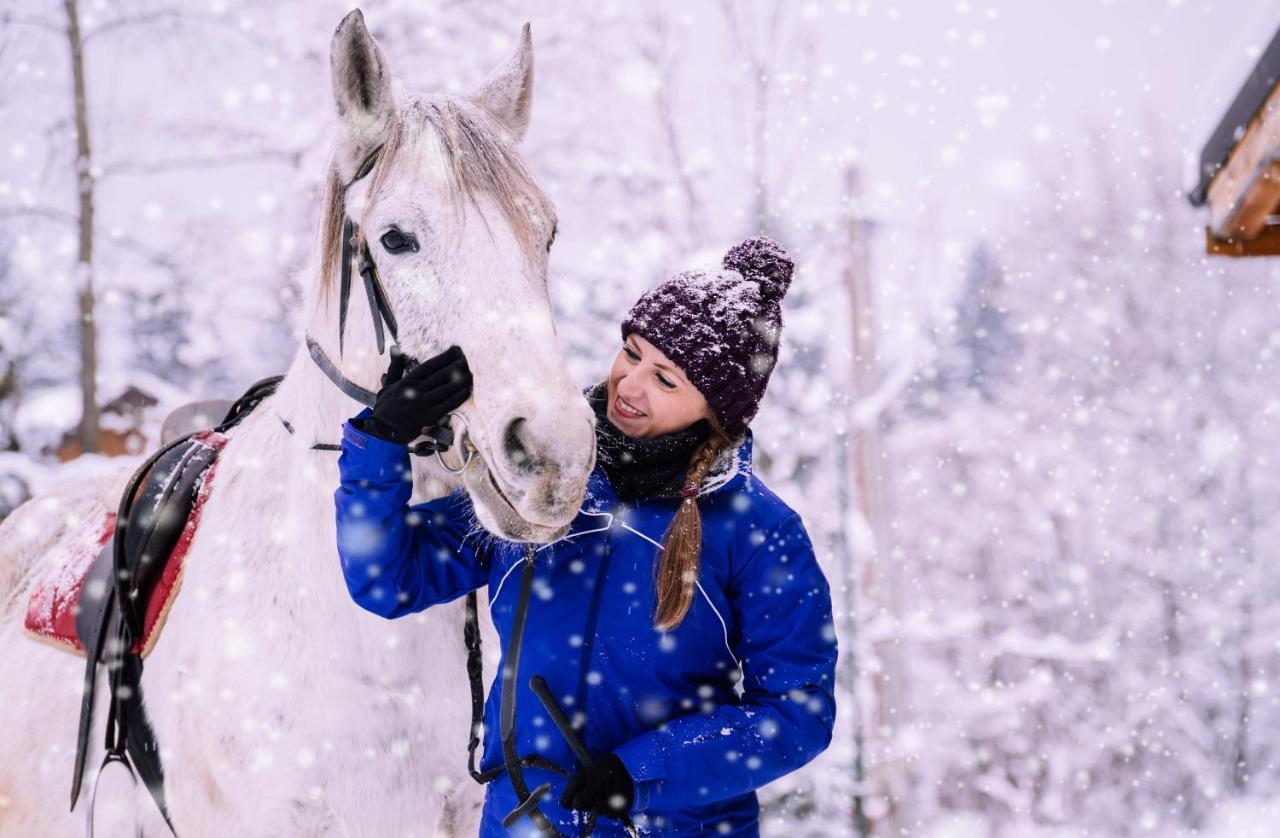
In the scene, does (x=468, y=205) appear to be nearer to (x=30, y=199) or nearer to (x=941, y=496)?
(x=30, y=199)

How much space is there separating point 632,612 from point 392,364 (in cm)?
63

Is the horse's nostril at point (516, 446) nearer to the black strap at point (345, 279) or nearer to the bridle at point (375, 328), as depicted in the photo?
the bridle at point (375, 328)

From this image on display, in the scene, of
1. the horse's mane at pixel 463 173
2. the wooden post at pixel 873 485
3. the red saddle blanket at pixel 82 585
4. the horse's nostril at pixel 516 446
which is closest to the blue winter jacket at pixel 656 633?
the horse's nostril at pixel 516 446

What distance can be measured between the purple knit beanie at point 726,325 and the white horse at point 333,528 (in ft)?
0.85

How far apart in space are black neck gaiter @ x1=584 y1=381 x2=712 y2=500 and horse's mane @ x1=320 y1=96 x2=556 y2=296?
39 cm

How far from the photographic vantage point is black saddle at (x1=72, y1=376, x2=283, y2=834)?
82.6 inches

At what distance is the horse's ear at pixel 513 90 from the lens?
7.04 feet

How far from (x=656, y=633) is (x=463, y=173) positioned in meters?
0.93

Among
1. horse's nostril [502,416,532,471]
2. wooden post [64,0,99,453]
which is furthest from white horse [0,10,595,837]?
wooden post [64,0,99,453]

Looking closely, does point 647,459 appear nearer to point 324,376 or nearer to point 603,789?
point 603,789

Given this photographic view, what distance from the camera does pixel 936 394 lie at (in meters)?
12.6

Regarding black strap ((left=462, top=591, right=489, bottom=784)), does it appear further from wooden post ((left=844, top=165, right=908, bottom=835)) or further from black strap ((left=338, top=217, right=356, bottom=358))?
wooden post ((left=844, top=165, right=908, bottom=835))

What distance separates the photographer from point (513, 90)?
7.15 ft

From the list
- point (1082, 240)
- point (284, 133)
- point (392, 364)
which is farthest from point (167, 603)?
point (1082, 240)
